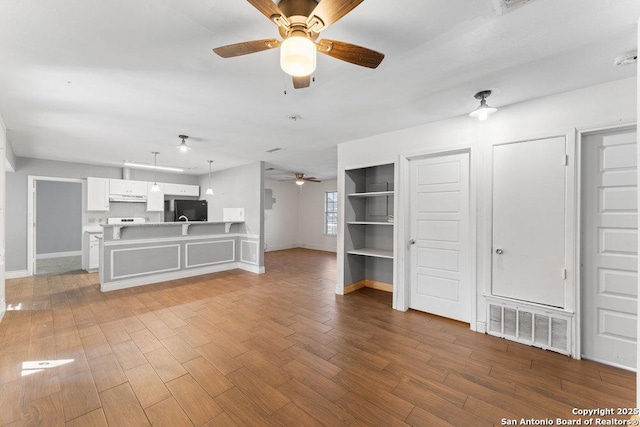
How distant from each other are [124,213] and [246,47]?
7069 millimetres

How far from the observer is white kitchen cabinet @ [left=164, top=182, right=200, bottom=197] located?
7.31 m

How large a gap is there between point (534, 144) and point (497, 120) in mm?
449

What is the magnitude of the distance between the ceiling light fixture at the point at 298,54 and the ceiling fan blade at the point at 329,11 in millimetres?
90

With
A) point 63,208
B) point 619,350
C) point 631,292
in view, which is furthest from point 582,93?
point 63,208

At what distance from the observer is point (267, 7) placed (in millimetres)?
1273

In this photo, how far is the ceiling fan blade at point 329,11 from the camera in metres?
1.23

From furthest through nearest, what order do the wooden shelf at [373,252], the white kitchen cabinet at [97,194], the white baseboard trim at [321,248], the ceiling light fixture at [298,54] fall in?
1. the white baseboard trim at [321,248]
2. the white kitchen cabinet at [97,194]
3. the wooden shelf at [373,252]
4. the ceiling light fixture at [298,54]

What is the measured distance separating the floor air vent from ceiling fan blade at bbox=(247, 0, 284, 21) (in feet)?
10.9

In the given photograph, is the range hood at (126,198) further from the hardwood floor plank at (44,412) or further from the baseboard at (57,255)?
the hardwood floor plank at (44,412)

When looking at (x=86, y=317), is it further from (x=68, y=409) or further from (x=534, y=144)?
(x=534, y=144)

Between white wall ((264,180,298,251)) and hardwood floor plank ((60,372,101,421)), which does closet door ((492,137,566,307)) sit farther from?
white wall ((264,180,298,251))

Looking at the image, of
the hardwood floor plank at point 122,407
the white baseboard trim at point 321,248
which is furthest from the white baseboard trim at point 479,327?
the white baseboard trim at point 321,248

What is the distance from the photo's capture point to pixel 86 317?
328 cm

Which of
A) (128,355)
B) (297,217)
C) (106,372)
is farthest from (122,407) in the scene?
(297,217)
